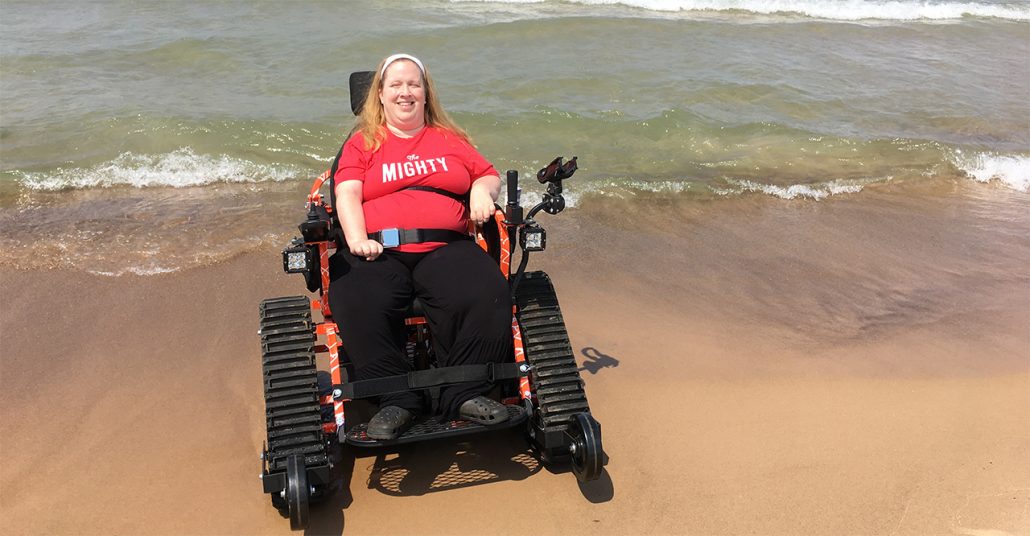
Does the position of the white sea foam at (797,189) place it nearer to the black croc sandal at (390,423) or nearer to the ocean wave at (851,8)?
the black croc sandal at (390,423)

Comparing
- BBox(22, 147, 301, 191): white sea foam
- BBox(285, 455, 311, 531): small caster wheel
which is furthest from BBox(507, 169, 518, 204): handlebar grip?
BBox(22, 147, 301, 191): white sea foam

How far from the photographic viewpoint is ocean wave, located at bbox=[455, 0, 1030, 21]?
64.1ft

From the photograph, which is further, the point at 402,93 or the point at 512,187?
the point at 402,93

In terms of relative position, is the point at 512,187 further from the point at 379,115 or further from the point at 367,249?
the point at 379,115

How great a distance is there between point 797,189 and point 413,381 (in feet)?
19.2

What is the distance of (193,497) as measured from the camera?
3504 mm

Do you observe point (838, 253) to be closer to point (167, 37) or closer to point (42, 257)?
point (42, 257)

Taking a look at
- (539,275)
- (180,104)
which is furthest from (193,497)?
(180,104)

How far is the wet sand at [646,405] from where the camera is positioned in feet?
11.4

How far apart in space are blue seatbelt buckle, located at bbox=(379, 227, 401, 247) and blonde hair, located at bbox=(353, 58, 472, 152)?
544 millimetres

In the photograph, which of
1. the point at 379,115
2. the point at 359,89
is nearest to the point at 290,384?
the point at 379,115

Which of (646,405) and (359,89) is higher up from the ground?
(359,89)

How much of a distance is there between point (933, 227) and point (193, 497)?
6.65 meters

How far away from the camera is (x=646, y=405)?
4.30 meters
